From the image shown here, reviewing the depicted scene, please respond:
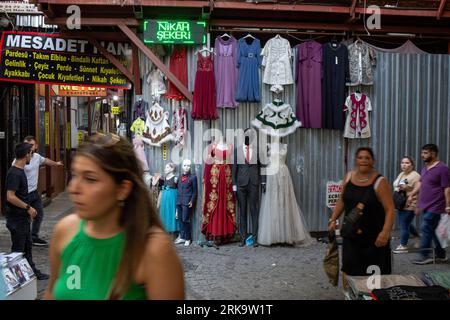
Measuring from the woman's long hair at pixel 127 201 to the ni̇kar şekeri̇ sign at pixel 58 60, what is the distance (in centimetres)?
694

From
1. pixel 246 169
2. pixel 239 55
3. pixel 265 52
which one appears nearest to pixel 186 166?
pixel 246 169

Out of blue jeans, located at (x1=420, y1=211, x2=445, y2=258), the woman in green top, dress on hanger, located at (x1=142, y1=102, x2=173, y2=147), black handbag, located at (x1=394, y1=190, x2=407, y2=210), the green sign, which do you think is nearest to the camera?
the woman in green top

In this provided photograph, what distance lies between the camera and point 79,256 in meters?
1.96

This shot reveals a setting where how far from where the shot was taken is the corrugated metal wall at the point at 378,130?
8.26 m

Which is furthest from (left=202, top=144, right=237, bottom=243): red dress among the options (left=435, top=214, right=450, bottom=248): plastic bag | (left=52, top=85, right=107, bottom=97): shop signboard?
(left=52, top=85, right=107, bottom=97): shop signboard

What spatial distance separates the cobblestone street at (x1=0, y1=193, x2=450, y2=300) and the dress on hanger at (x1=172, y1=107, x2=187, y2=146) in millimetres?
1897

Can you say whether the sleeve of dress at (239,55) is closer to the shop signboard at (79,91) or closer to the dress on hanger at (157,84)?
the dress on hanger at (157,84)

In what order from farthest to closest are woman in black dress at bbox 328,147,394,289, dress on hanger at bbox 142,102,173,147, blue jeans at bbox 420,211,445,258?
dress on hanger at bbox 142,102,173,147
blue jeans at bbox 420,211,445,258
woman in black dress at bbox 328,147,394,289

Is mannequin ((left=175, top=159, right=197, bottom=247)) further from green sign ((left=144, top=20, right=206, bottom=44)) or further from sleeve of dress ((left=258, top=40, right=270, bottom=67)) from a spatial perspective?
sleeve of dress ((left=258, top=40, right=270, bottom=67))

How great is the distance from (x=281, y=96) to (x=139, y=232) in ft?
22.0

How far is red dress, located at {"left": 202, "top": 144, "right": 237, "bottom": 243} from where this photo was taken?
797 centimetres

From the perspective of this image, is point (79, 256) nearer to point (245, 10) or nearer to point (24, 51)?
point (245, 10)
